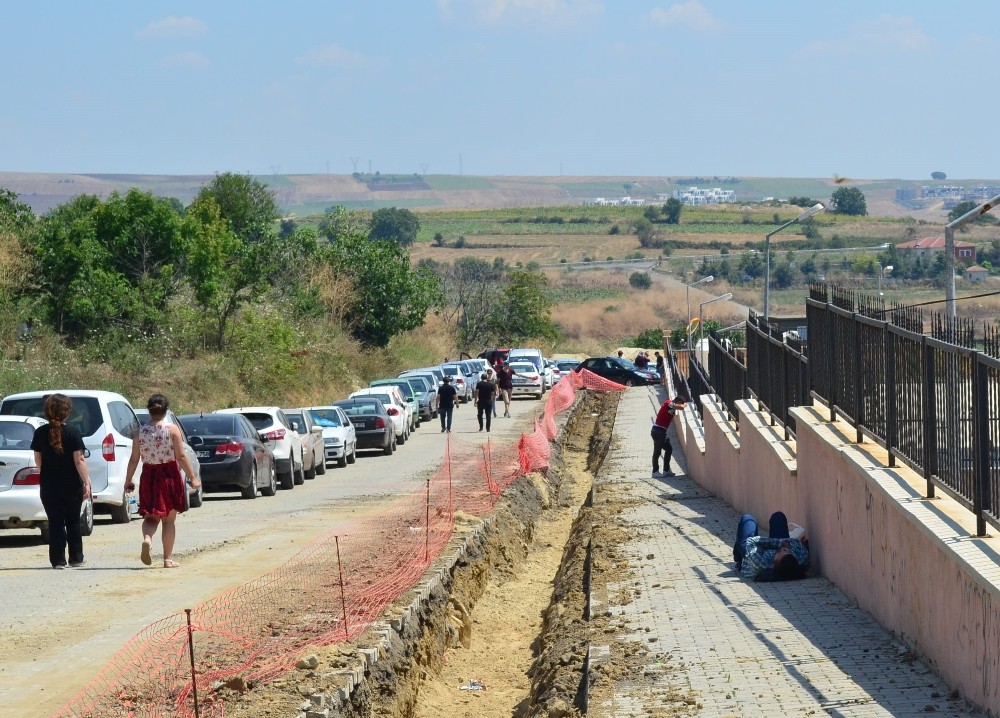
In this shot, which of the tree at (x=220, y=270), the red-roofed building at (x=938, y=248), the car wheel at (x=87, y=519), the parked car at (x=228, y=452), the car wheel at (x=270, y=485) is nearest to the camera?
the car wheel at (x=87, y=519)

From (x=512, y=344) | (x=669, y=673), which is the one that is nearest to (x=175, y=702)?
(x=669, y=673)

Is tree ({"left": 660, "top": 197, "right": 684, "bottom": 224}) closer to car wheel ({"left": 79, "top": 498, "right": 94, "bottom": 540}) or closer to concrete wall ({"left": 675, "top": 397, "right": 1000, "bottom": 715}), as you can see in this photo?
concrete wall ({"left": 675, "top": 397, "right": 1000, "bottom": 715})

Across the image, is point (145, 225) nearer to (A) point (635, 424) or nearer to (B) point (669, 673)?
(A) point (635, 424)

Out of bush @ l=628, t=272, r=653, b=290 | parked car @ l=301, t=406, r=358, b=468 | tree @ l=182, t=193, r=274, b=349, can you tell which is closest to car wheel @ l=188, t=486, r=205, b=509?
parked car @ l=301, t=406, r=358, b=468

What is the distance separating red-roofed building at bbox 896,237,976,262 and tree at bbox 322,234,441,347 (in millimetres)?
34652

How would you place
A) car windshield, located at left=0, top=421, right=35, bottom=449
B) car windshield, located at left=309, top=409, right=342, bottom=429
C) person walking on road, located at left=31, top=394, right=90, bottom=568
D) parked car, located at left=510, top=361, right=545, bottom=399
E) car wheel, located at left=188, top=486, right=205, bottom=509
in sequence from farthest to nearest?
1. parked car, located at left=510, top=361, right=545, bottom=399
2. car windshield, located at left=309, top=409, right=342, bottom=429
3. car wheel, located at left=188, top=486, right=205, bottom=509
4. car windshield, located at left=0, top=421, right=35, bottom=449
5. person walking on road, located at left=31, top=394, right=90, bottom=568

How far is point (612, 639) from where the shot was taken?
1060cm

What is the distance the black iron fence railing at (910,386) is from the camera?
8.16 metres

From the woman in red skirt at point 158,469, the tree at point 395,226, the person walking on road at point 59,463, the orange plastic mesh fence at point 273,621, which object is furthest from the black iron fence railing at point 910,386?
the tree at point 395,226

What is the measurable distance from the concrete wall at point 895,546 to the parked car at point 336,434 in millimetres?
14906

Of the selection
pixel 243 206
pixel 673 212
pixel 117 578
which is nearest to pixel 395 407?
pixel 117 578

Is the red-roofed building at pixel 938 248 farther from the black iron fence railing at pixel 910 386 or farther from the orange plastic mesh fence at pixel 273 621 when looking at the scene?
the black iron fence railing at pixel 910 386

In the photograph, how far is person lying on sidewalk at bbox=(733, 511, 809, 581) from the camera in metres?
13.0

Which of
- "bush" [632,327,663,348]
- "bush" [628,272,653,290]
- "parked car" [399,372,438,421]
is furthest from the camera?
"bush" [628,272,653,290]
